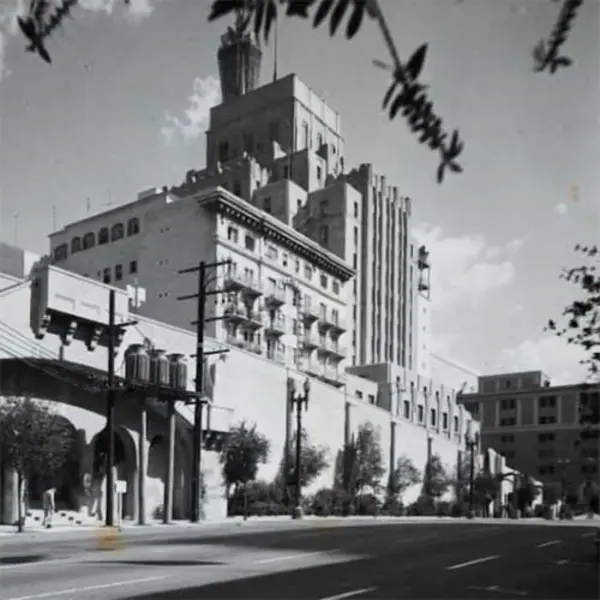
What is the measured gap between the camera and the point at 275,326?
55094 mm

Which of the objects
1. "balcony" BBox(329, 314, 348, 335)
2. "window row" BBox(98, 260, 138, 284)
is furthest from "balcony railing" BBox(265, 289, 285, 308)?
"window row" BBox(98, 260, 138, 284)

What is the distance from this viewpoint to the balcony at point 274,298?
5412cm

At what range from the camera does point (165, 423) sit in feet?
121

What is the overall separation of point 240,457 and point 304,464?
6.81m

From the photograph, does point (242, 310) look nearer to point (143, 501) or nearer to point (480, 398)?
point (143, 501)

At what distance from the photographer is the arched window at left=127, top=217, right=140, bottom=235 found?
5081cm

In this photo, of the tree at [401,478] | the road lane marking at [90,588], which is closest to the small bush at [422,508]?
the tree at [401,478]

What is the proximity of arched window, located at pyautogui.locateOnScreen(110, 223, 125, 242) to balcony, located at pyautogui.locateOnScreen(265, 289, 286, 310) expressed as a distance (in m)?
8.53

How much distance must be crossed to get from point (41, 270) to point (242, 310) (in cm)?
1832

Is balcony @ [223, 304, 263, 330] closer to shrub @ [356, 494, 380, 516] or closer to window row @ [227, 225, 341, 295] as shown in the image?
window row @ [227, 225, 341, 295]


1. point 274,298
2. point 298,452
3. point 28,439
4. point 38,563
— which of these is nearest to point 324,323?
point 274,298

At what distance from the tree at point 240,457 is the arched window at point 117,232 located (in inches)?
597

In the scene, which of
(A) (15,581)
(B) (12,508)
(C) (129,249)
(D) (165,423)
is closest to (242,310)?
(C) (129,249)

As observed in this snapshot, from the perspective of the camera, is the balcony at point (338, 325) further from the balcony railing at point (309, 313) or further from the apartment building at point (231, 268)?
the balcony railing at point (309, 313)
